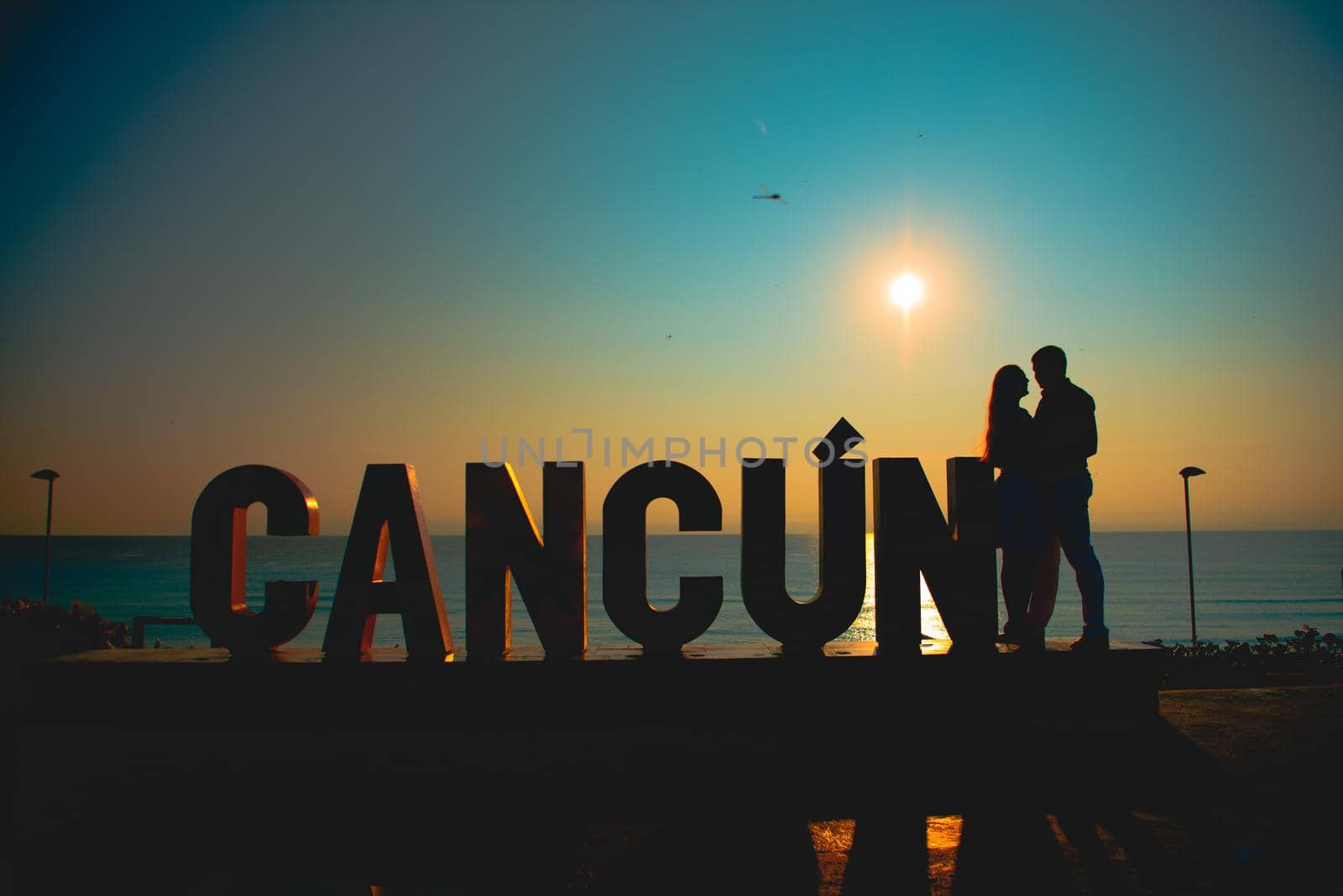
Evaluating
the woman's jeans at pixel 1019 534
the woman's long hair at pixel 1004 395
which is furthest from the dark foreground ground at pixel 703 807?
the woman's long hair at pixel 1004 395

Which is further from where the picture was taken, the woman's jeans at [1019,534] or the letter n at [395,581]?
the woman's jeans at [1019,534]

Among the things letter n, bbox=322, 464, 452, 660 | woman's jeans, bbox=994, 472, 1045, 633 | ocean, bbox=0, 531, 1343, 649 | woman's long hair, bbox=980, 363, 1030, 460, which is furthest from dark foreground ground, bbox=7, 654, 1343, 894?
ocean, bbox=0, 531, 1343, 649

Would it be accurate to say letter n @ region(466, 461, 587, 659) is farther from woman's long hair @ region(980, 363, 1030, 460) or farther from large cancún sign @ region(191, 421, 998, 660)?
woman's long hair @ region(980, 363, 1030, 460)

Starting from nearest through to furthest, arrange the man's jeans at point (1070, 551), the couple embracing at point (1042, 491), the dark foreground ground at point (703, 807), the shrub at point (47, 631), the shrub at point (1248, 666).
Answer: the dark foreground ground at point (703, 807)
the man's jeans at point (1070, 551)
the couple embracing at point (1042, 491)
the shrub at point (1248, 666)
the shrub at point (47, 631)

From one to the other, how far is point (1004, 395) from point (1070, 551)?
1425mm

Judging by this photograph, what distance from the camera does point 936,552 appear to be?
6.86 m

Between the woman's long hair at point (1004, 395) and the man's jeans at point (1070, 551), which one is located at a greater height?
the woman's long hair at point (1004, 395)

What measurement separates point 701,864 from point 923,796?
1981mm

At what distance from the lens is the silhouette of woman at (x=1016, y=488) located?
685 cm

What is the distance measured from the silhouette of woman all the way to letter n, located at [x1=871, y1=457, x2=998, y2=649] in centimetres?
14

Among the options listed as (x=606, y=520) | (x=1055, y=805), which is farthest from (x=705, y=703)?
(x=1055, y=805)

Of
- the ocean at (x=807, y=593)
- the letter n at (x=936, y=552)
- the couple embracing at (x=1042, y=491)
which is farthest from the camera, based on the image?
the ocean at (x=807, y=593)

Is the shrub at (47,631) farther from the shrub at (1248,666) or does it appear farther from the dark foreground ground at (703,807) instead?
the shrub at (1248,666)

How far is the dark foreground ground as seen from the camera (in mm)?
4184
